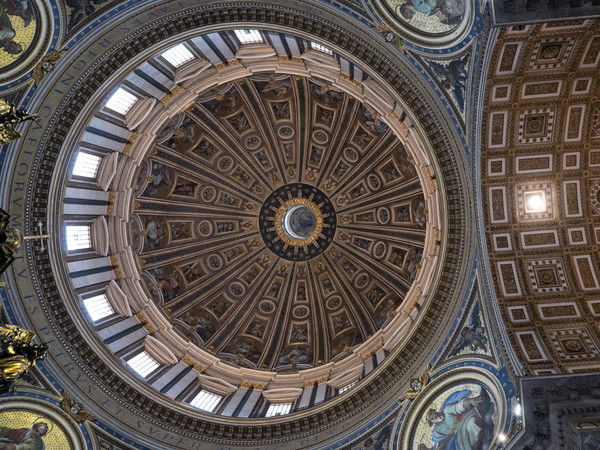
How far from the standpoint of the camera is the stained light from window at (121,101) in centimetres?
2077

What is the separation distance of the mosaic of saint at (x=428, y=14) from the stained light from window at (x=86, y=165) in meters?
13.1

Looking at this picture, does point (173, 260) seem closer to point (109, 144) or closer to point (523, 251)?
point (109, 144)

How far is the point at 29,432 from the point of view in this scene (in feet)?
59.5

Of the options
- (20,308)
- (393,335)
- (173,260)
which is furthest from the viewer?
(173,260)

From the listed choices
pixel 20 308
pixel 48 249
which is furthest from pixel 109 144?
pixel 20 308

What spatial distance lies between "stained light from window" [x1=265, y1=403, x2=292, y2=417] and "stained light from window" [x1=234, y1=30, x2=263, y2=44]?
51.8ft

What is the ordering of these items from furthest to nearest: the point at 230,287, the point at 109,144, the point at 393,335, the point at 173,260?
1. the point at 230,287
2. the point at 173,260
3. the point at 393,335
4. the point at 109,144

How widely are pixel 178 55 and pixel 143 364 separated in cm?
1343

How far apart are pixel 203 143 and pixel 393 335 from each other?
50.6 feet

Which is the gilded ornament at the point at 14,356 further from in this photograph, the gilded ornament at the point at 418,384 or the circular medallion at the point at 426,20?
the circular medallion at the point at 426,20

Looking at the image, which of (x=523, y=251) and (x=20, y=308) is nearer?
(x=20, y=308)

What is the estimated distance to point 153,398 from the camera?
67.3ft

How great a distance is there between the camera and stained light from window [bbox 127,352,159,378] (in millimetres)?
21875

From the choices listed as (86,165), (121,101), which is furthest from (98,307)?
(121,101)
